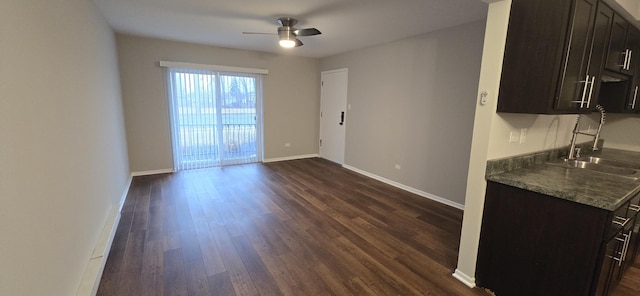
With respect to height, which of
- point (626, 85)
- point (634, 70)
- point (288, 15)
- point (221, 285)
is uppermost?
point (288, 15)

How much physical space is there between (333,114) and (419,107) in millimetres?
2192

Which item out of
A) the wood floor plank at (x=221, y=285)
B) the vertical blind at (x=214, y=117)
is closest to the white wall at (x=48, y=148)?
the wood floor plank at (x=221, y=285)

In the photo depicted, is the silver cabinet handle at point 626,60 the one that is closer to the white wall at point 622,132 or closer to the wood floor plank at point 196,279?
the white wall at point 622,132

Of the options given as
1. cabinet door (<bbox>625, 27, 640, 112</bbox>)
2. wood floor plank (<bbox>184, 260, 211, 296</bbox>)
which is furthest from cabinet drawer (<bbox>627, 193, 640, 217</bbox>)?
wood floor plank (<bbox>184, 260, 211, 296</bbox>)

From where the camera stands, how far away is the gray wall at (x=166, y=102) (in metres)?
4.20

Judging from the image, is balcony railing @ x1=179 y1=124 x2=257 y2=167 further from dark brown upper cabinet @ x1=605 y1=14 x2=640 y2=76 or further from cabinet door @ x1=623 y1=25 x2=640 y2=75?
cabinet door @ x1=623 y1=25 x2=640 y2=75

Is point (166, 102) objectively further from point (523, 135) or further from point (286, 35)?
point (523, 135)

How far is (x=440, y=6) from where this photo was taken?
2.64m

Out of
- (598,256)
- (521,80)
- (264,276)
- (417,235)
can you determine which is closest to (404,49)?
(521,80)

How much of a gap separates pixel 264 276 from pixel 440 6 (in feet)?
9.91

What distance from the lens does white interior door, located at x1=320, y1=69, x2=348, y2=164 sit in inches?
210

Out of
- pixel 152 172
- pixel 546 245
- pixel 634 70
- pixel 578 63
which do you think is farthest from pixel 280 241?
pixel 634 70

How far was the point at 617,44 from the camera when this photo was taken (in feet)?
6.79

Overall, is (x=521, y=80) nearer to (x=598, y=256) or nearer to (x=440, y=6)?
(x=598, y=256)
